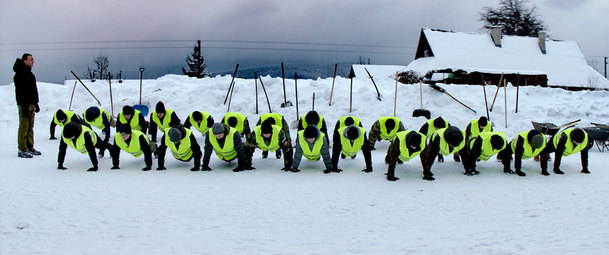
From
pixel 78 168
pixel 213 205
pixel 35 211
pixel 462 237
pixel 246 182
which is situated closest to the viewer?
pixel 462 237

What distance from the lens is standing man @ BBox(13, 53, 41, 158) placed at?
8.10m

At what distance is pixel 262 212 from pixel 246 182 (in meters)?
1.73

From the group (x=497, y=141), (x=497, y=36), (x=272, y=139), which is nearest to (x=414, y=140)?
(x=497, y=141)

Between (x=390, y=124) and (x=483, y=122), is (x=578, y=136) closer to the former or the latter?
(x=483, y=122)

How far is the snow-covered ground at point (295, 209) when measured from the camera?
3.84 m

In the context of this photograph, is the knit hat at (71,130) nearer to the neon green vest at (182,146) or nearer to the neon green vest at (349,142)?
the neon green vest at (182,146)

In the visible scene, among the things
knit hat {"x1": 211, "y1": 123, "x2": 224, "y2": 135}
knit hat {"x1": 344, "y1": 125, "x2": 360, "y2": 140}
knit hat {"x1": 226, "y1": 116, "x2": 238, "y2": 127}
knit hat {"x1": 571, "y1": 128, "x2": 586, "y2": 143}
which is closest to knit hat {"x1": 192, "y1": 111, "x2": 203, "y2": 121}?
knit hat {"x1": 226, "y1": 116, "x2": 238, "y2": 127}

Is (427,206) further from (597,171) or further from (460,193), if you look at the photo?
(597,171)

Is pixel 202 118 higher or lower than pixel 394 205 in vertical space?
higher

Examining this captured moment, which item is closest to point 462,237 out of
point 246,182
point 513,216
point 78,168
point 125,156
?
point 513,216

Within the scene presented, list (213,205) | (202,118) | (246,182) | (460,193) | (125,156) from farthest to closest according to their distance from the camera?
1. (202,118)
2. (125,156)
3. (246,182)
4. (460,193)
5. (213,205)

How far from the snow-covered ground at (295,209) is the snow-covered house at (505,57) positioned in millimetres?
20861

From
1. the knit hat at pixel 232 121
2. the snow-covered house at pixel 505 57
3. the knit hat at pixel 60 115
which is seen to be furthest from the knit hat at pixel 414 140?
the snow-covered house at pixel 505 57

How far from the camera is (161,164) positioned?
24.7 feet
